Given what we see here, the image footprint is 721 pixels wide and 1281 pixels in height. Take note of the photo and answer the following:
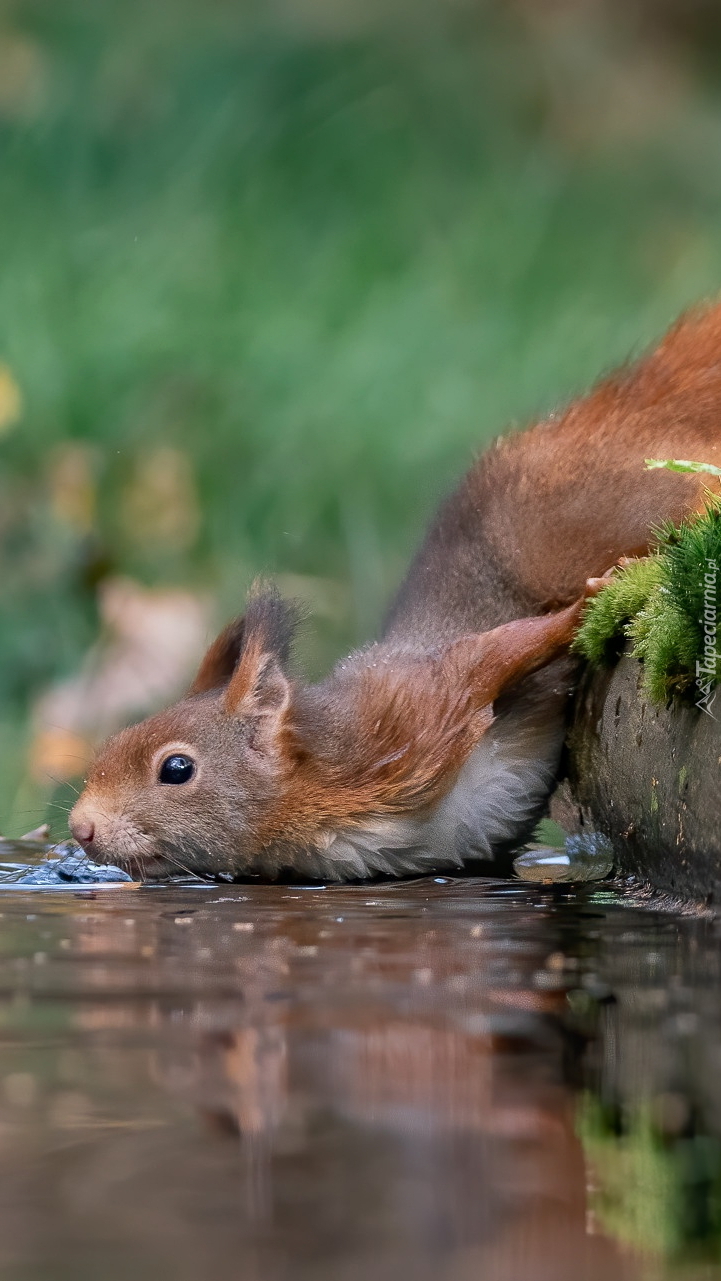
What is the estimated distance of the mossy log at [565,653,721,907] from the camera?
10.5 ft

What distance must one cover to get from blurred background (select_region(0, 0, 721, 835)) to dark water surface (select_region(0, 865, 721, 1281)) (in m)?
4.47

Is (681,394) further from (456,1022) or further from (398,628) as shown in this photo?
(456,1022)

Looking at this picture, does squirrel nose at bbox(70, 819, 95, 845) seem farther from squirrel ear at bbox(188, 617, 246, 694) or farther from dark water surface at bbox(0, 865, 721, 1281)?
dark water surface at bbox(0, 865, 721, 1281)

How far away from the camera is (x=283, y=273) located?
9.80 m

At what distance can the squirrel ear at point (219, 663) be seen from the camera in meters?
5.15

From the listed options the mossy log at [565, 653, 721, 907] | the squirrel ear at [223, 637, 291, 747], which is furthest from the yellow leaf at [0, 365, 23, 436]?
the mossy log at [565, 653, 721, 907]

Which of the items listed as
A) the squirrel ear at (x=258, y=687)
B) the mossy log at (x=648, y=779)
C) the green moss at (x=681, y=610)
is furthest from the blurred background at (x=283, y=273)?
the green moss at (x=681, y=610)

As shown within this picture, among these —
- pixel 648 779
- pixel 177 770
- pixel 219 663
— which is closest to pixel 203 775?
pixel 177 770

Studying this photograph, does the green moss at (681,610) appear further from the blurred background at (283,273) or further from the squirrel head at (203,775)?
the blurred background at (283,273)

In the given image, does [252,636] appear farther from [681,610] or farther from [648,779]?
[681,610]

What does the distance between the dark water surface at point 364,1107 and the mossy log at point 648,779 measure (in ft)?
1.42

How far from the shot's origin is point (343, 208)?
1029 cm

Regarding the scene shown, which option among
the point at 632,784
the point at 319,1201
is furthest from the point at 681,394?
the point at 319,1201

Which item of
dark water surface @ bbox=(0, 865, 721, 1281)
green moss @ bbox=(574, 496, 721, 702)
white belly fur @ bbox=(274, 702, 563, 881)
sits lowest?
dark water surface @ bbox=(0, 865, 721, 1281)
